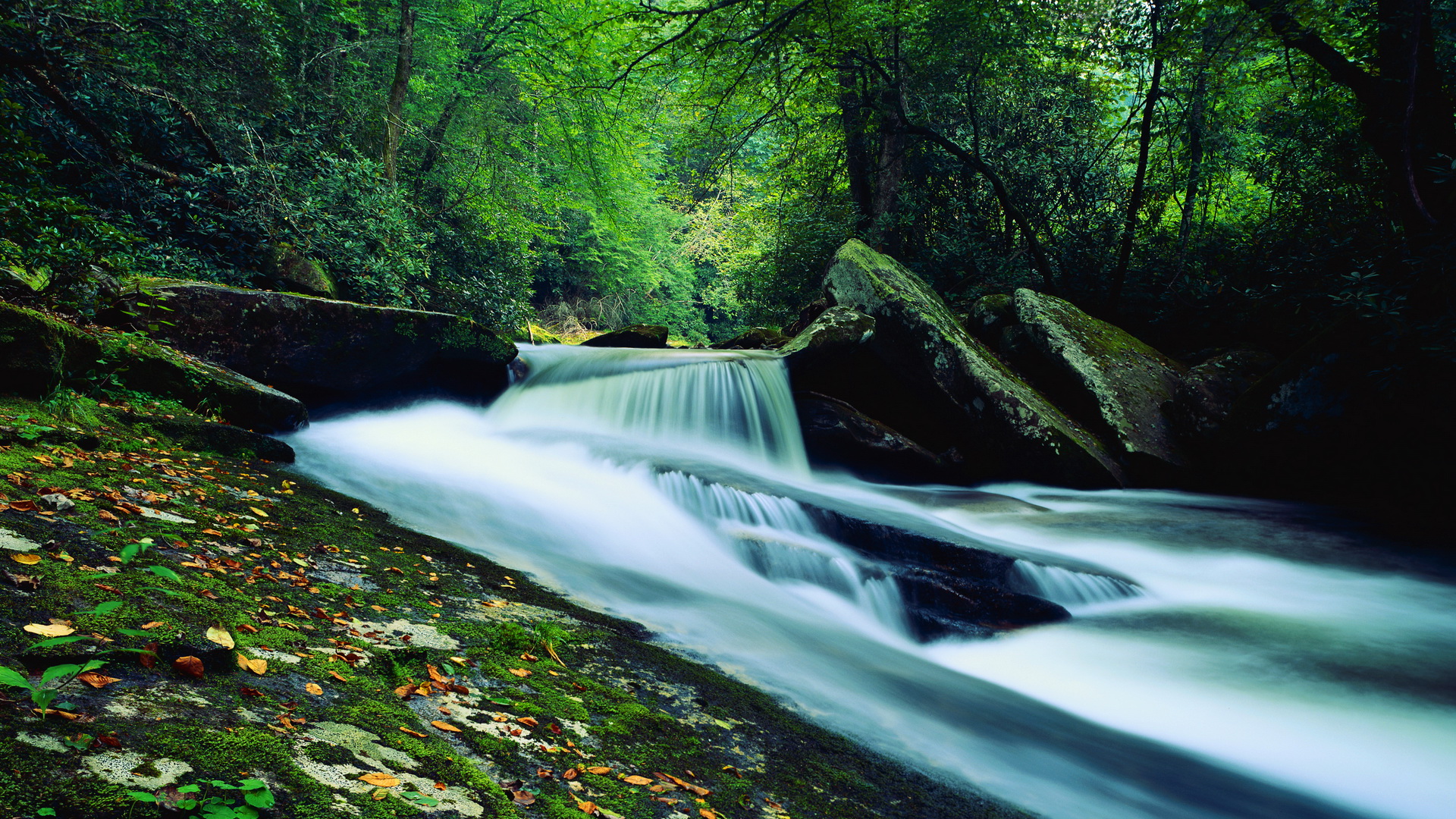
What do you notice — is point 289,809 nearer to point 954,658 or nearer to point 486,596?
point 486,596

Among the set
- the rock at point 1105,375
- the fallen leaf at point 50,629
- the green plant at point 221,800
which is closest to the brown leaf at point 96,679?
the fallen leaf at point 50,629

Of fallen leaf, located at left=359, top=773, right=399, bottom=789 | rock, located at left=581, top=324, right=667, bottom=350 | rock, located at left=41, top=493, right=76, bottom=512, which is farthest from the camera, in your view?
rock, located at left=581, top=324, right=667, bottom=350

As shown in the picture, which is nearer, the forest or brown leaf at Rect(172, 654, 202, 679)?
brown leaf at Rect(172, 654, 202, 679)

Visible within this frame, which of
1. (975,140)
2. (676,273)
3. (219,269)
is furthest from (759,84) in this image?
(676,273)

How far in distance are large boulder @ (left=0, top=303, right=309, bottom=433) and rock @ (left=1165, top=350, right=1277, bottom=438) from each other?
33.5 feet

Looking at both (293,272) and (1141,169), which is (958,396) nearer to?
(1141,169)

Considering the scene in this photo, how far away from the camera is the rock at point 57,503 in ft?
7.61

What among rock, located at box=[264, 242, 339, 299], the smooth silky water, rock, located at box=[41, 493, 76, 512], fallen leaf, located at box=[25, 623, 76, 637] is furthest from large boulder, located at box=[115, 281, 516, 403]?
fallen leaf, located at box=[25, 623, 76, 637]

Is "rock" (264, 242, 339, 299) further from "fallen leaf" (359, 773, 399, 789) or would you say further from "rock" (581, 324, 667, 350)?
"fallen leaf" (359, 773, 399, 789)

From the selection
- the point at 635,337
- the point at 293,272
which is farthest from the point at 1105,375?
the point at 293,272

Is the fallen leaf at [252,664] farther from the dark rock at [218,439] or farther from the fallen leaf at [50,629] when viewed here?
the dark rock at [218,439]

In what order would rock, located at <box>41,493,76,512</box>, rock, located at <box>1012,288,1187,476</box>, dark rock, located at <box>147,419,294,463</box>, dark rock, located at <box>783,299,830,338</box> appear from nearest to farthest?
1. rock, located at <box>41,493,76,512</box>
2. dark rock, located at <box>147,419,294,463</box>
3. rock, located at <box>1012,288,1187,476</box>
4. dark rock, located at <box>783,299,830,338</box>

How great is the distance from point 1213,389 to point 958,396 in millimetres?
3194

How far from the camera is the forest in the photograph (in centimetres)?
724
